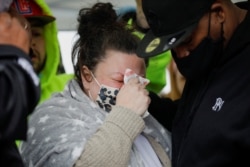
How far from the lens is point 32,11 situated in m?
1.98

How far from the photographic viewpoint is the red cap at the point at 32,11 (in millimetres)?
1837

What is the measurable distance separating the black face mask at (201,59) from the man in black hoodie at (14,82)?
503mm

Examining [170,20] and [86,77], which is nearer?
[170,20]

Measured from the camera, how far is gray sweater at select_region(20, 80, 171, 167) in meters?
1.39

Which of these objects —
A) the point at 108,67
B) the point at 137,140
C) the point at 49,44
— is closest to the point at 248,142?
the point at 137,140

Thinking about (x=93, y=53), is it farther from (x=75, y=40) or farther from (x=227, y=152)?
(x=227, y=152)

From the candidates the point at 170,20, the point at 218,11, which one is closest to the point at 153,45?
the point at 170,20

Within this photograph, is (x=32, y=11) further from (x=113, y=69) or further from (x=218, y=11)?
(x=218, y=11)

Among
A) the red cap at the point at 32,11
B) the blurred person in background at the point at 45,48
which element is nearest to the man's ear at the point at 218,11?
the red cap at the point at 32,11

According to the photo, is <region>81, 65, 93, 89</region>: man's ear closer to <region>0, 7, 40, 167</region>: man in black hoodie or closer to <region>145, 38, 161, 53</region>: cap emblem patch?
<region>145, 38, 161, 53</region>: cap emblem patch

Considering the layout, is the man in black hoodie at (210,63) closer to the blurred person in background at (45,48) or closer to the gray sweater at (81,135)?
the gray sweater at (81,135)

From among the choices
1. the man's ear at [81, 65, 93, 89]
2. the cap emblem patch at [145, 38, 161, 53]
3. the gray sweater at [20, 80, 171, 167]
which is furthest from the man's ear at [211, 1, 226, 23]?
the man's ear at [81, 65, 93, 89]

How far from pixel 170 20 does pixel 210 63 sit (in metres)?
0.17

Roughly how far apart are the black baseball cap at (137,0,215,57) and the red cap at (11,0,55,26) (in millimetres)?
588
